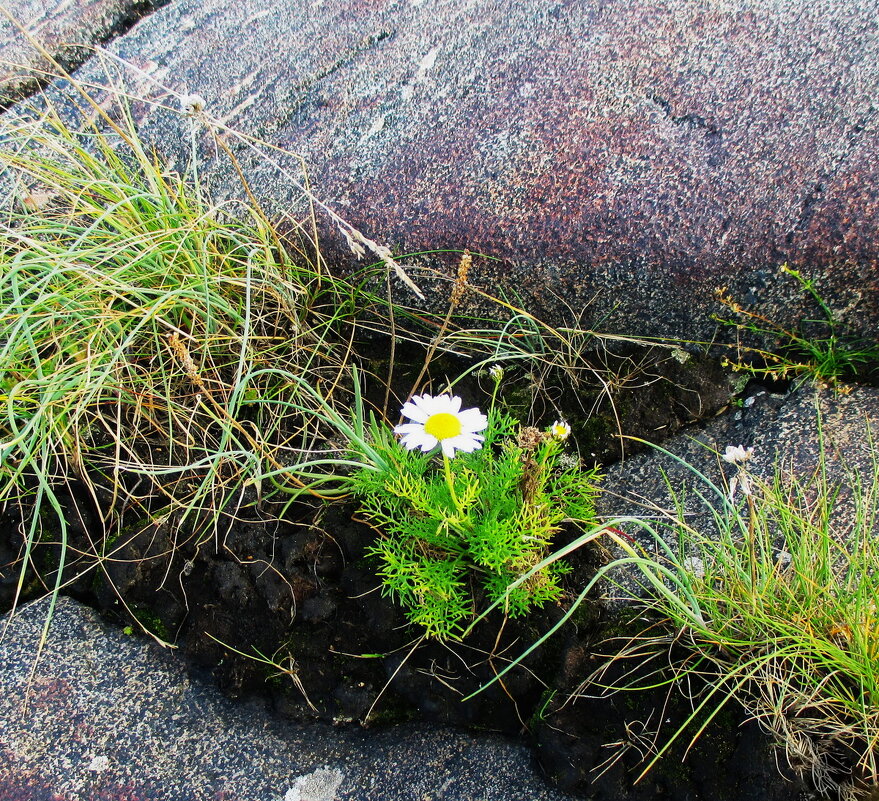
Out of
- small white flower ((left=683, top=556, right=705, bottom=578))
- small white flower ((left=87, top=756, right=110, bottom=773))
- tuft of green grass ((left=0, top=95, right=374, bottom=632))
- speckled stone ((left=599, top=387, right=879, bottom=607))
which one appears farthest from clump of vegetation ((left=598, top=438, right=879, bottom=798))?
small white flower ((left=87, top=756, right=110, bottom=773))

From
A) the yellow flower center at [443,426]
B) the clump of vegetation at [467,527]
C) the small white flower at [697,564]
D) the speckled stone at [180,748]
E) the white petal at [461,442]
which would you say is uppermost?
the yellow flower center at [443,426]

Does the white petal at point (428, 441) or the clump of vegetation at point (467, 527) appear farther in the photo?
the clump of vegetation at point (467, 527)

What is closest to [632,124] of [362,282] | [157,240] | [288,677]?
[362,282]

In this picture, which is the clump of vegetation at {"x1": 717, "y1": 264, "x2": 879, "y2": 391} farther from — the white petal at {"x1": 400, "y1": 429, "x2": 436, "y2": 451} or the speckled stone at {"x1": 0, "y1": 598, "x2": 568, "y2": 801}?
the speckled stone at {"x1": 0, "y1": 598, "x2": 568, "y2": 801}

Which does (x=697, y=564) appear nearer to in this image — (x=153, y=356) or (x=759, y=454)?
(x=759, y=454)

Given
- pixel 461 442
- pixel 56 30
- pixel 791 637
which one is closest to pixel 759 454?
pixel 791 637

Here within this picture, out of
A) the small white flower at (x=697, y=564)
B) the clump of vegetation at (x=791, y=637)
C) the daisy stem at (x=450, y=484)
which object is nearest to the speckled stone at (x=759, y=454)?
the small white flower at (x=697, y=564)

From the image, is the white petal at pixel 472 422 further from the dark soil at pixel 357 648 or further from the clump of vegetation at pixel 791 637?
the dark soil at pixel 357 648
